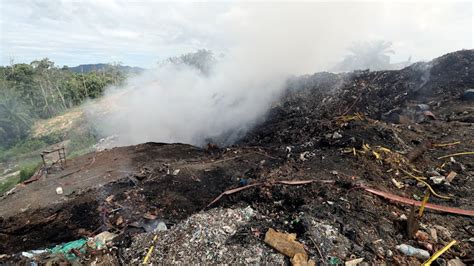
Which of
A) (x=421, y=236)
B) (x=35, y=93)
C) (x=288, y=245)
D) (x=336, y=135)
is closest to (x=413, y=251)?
(x=421, y=236)

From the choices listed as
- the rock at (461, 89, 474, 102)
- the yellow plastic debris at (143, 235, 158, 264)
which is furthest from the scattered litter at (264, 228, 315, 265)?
the rock at (461, 89, 474, 102)

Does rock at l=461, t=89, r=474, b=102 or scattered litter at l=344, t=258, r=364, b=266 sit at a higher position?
rock at l=461, t=89, r=474, b=102

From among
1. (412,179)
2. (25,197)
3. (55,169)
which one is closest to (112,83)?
(55,169)

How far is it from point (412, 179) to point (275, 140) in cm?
500

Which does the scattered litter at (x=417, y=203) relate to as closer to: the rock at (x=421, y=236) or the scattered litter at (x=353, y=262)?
the rock at (x=421, y=236)

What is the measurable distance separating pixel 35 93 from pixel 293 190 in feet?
119

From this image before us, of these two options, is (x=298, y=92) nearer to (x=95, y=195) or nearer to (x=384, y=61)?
(x=95, y=195)

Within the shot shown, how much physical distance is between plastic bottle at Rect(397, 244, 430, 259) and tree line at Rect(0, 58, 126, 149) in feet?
102

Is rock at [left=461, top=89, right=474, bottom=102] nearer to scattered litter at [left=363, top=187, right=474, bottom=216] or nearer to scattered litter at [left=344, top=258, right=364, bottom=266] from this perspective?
scattered litter at [left=363, top=187, right=474, bottom=216]

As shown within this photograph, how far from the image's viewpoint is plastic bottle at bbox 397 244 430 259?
307 cm

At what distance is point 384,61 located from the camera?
881 inches

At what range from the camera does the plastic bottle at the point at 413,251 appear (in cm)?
307

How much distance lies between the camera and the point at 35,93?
104 ft

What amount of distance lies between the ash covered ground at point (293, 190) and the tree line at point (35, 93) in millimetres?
21572
